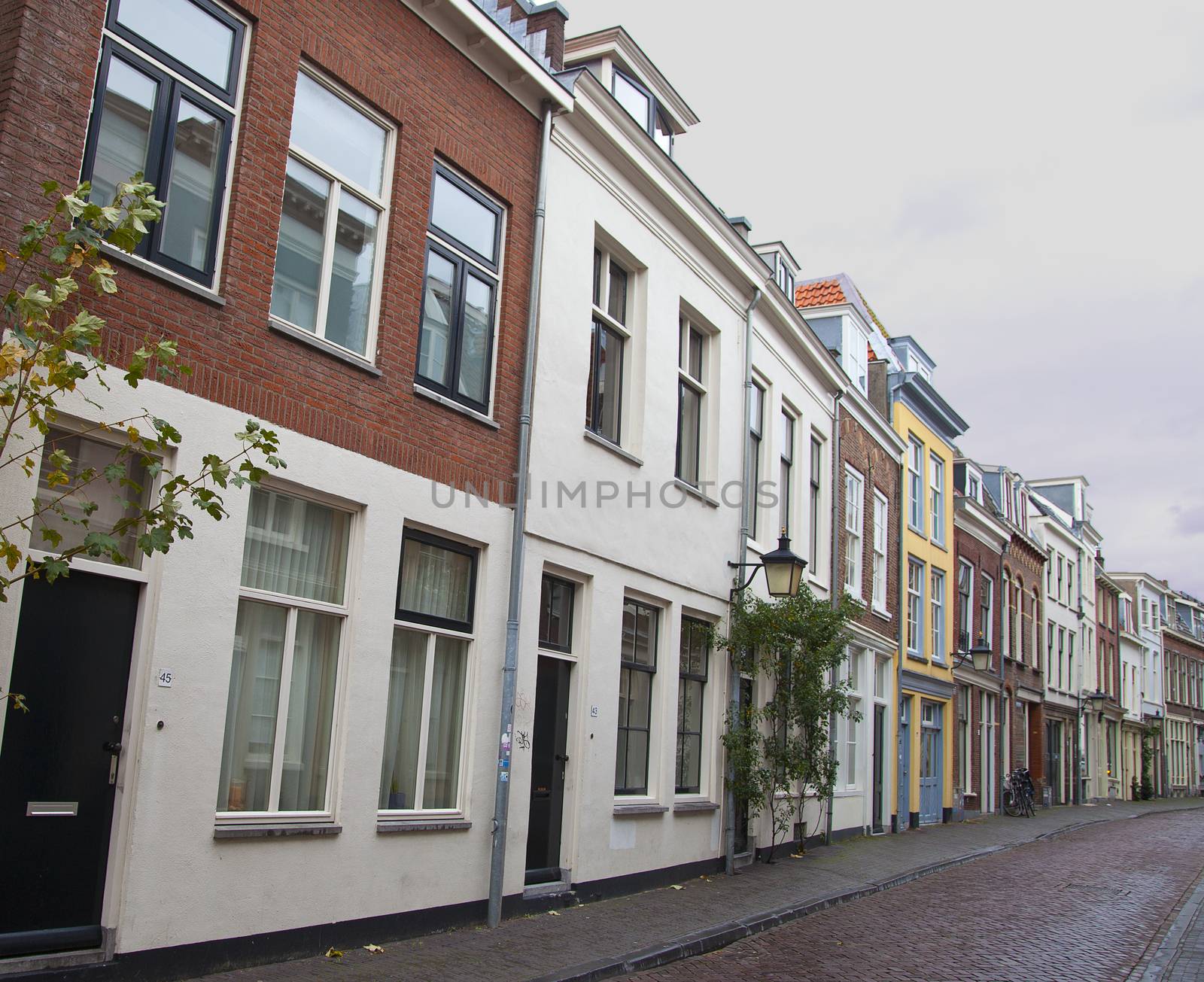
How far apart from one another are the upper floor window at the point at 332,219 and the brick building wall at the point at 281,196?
0.12 meters

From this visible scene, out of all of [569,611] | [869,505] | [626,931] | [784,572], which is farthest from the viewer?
[869,505]

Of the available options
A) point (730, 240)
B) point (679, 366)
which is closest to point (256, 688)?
point (679, 366)

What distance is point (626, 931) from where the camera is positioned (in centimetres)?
961

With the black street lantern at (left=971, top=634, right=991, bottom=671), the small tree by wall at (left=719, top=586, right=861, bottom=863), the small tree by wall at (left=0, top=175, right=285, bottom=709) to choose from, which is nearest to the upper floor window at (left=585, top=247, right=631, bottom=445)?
the small tree by wall at (left=719, top=586, right=861, bottom=863)

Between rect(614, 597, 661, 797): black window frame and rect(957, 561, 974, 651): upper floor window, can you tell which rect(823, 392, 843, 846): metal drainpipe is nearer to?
rect(614, 597, 661, 797): black window frame

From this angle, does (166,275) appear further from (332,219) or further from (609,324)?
(609,324)

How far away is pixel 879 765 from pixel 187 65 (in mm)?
18496

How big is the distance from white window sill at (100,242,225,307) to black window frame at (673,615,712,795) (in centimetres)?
755

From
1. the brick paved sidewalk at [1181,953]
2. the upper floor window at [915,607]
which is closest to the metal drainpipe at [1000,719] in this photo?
the upper floor window at [915,607]

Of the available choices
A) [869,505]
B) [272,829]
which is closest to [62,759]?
[272,829]

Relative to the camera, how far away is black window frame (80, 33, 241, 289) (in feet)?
22.2

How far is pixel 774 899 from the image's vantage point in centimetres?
1191

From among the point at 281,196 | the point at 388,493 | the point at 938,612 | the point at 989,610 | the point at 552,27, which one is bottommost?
the point at 388,493

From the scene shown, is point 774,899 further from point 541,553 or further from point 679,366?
point 679,366
